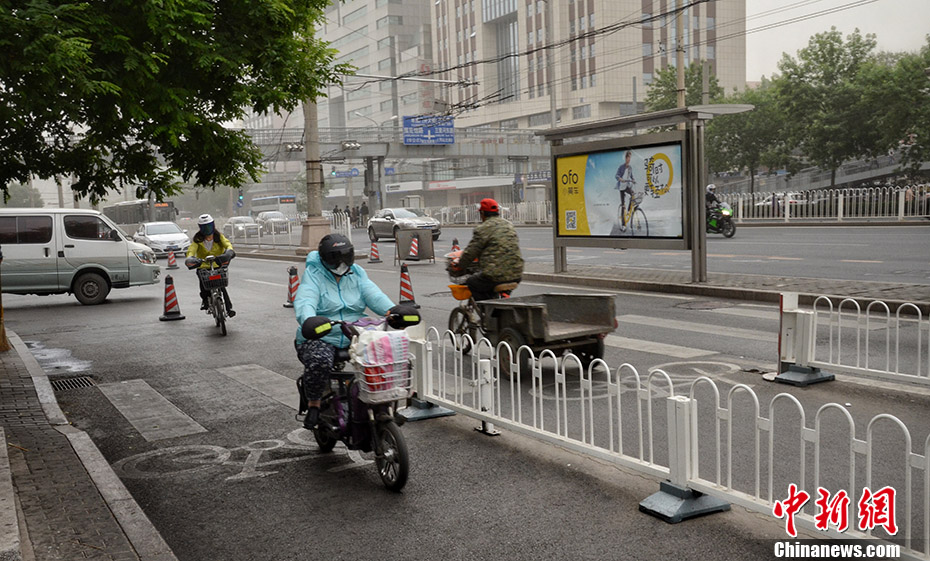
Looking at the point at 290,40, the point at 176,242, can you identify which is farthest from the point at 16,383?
the point at 176,242

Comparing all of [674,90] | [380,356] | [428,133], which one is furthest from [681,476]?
[428,133]

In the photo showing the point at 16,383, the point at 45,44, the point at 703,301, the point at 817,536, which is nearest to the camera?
the point at 817,536

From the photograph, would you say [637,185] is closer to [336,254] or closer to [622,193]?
[622,193]

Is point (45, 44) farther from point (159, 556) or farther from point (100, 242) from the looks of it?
point (100, 242)

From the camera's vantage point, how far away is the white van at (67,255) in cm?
1691

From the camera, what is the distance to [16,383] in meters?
8.83

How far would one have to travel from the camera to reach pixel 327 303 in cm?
598

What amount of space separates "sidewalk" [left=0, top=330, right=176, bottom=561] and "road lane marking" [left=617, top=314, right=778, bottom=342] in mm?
7347

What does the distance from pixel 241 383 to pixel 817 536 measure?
21.2 feet

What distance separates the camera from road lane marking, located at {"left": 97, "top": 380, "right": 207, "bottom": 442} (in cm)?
726

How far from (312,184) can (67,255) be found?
1220cm

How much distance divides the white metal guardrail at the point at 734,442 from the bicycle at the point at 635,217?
7.71 meters

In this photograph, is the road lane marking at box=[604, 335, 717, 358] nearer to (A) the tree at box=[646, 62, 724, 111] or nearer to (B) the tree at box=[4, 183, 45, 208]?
(A) the tree at box=[646, 62, 724, 111]

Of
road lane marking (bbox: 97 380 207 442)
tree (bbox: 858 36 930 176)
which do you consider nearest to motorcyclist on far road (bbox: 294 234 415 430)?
road lane marking (bbox: 97 380 207 442)
